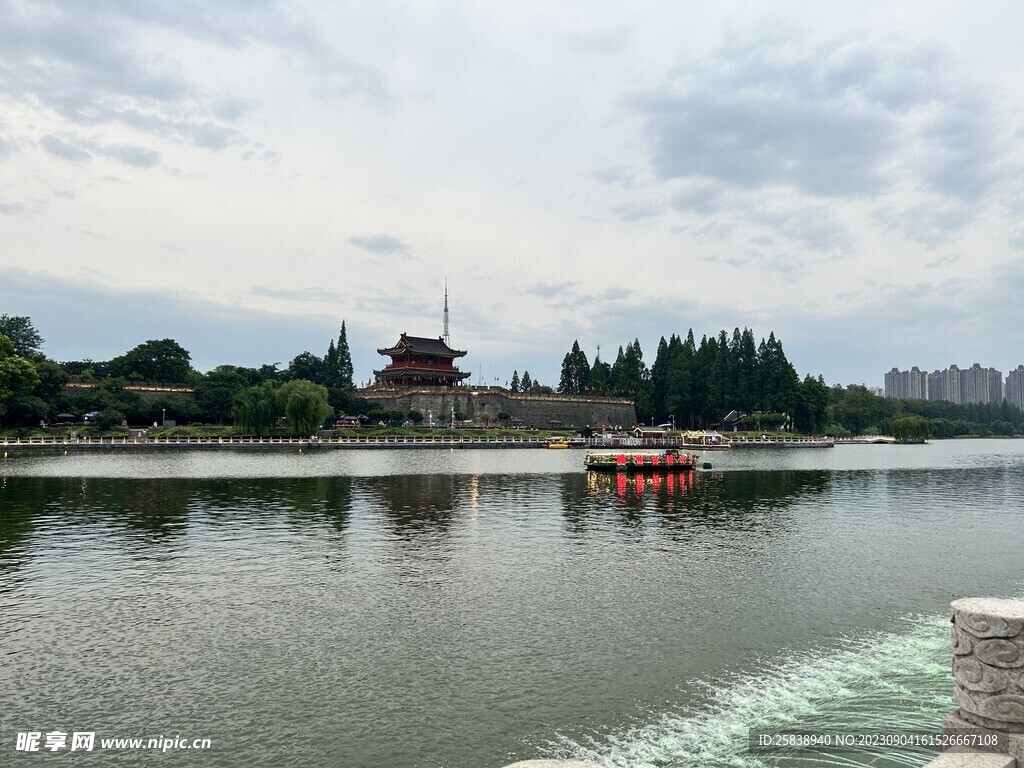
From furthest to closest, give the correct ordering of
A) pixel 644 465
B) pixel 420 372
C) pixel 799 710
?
pixel 420 372
pixel 644 465
pixel 799 710

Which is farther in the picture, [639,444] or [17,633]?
[639,444]

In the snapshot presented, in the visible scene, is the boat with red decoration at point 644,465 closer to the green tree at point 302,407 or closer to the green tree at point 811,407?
the green tree at point 302,407

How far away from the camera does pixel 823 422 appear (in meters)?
112

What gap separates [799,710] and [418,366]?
344ft

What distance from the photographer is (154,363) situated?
105 meters

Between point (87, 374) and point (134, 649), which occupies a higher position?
point (87, 374)

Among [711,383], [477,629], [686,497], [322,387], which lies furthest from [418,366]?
[477,629]

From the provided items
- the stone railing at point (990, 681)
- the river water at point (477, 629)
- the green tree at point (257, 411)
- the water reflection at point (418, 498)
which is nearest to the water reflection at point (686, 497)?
the river water at point (477, 629)

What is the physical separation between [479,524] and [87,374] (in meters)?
96.6

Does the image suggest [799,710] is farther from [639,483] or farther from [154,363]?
[154,363]

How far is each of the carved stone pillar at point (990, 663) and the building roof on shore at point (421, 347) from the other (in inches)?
4203

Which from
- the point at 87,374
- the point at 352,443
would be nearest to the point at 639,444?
the point at 352,443

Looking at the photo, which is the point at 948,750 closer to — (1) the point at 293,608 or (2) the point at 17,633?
(1) the point at 293,608

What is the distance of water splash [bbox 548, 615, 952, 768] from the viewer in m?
8.07
